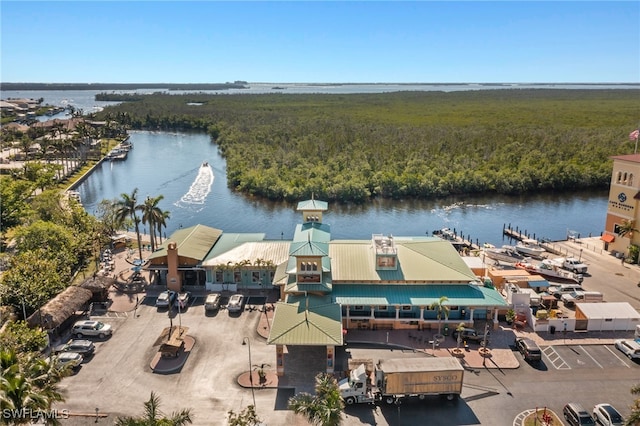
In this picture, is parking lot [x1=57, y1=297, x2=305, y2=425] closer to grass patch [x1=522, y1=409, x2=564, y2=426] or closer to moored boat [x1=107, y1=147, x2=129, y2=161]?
grass patch [x1=522, y1=409, x2=564, y2=426]

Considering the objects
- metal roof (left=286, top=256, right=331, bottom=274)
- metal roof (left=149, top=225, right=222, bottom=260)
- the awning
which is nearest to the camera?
metal roof (left=286, top=256, right=331, bottom=274)

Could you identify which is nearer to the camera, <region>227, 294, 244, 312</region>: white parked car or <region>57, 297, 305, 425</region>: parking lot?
<region>57, 297, 305, 425</region>: parking lot

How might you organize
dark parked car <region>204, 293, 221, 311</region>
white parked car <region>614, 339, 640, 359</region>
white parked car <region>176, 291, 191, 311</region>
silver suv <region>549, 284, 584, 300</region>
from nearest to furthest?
white parked car <region>614, 339, 640, 359</region>, dark parked car <region>204, 293, 221, 311</region>, white parked car <region>176, 291, 191, 311</region>, silver suv <region>549, 284, 584, 300</region>

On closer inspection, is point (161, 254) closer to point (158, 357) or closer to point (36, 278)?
point (36, 278)

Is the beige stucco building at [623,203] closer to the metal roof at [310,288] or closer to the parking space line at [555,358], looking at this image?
the parking space line at [555,358]

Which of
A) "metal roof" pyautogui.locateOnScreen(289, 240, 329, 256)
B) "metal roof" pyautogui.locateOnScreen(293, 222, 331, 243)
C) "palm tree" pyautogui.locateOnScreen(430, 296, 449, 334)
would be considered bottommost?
"palm tree" pyautogui.locateOnScreen(430, 296, 449, 334)

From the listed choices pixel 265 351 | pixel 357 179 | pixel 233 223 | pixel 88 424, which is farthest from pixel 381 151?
pixel 88 424

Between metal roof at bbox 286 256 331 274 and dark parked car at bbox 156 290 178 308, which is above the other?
metal roof at bbox 286 256 331 274

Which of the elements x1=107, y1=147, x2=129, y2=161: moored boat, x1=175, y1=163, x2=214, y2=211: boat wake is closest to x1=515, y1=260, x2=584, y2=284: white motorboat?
x1=175, y1=163, x2=214, y2=211: boat wake
